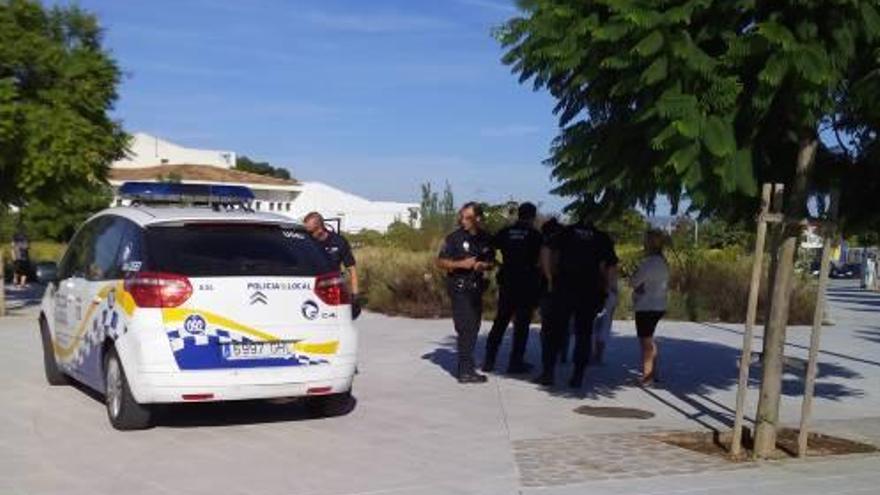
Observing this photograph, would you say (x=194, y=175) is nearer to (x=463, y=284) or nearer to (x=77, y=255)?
(x=463, y=284)

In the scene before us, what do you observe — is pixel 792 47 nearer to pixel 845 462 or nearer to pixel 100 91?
pixel 845 462

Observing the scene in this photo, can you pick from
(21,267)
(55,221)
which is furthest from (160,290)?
(55,221)

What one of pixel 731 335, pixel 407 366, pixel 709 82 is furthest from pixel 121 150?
pixel 709 82

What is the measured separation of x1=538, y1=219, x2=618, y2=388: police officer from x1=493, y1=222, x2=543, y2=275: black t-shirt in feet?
0.76

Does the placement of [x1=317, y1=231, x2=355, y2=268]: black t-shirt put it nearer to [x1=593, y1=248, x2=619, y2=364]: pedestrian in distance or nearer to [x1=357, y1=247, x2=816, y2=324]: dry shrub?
[x1=593, y1=248, x2=619, y2=364]: pedestrian in distance

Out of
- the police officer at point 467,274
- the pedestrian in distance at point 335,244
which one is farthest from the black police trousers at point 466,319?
the pedestrian in distance at point 335,244

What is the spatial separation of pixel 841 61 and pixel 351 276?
6368mm

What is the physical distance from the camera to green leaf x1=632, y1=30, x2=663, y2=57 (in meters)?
7.38

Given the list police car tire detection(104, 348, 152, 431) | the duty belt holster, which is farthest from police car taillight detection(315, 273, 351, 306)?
the duty belt holster

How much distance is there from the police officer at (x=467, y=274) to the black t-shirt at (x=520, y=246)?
0.82 ft

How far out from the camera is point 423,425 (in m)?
9.51

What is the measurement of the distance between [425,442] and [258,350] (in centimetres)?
147

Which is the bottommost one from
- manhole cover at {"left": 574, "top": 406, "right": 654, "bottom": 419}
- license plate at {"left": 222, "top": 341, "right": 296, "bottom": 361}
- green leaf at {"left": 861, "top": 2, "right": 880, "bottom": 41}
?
manhole cover at {"left": 574, "top": 406, "right": 654, "bottom": 419}

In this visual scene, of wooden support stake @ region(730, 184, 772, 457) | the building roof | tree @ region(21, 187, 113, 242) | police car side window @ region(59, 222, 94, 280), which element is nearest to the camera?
wooden support stake @ region(730, 184, 772, 457)
